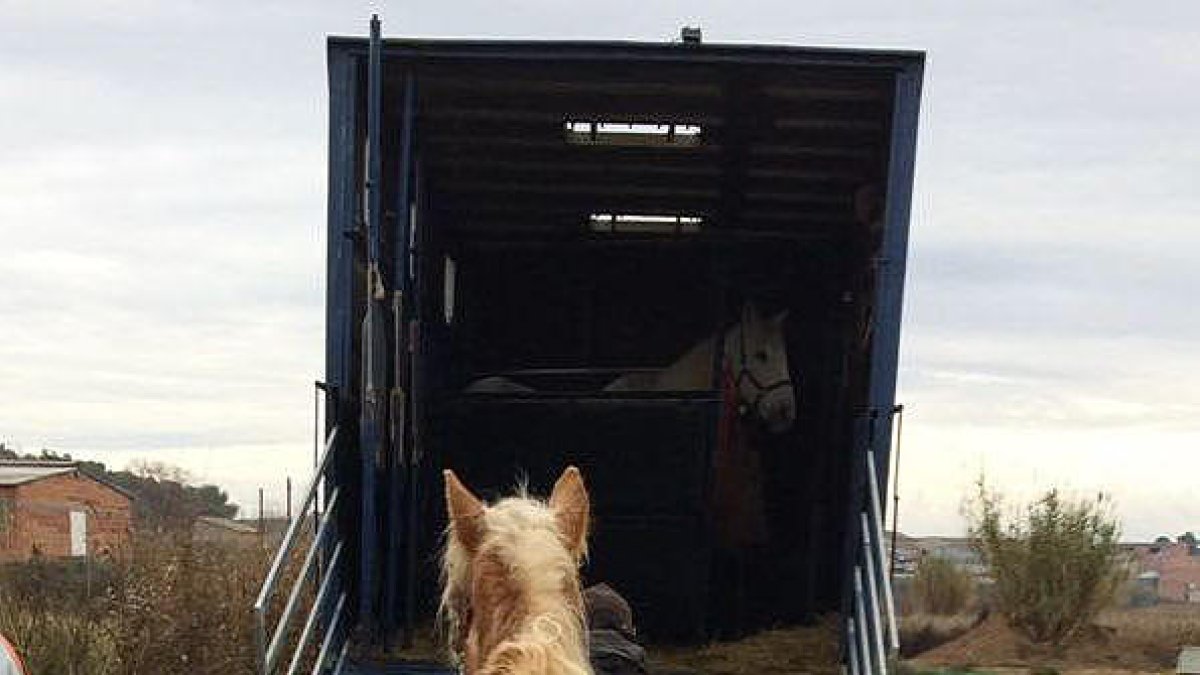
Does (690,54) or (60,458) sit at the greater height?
(690,54)

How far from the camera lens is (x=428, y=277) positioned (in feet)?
25.9

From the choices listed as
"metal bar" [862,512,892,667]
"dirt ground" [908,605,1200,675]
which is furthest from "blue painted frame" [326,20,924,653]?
"dirt ground" [908,605,1200,675]

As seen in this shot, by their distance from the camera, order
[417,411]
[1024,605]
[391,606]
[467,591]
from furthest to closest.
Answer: [1024,605], [417,411], [391,606], [467,591]

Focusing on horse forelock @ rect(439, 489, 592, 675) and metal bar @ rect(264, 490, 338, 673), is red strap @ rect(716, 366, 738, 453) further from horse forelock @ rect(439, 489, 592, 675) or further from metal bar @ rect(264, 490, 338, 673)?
horse forelock @ rect(439, 489, 592, 675)

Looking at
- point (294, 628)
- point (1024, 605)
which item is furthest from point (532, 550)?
point (1024, 605)

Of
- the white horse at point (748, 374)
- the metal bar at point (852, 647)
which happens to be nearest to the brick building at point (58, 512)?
the white horse at point (748, 374)

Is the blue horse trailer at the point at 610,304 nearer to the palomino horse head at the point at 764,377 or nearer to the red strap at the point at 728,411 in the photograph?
the palomino horse head at the point at 764,377

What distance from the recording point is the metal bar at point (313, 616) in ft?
Answer: 17.8

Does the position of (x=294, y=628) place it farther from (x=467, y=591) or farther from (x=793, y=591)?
(x=467, y=591)

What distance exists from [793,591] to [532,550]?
5334 millimetres

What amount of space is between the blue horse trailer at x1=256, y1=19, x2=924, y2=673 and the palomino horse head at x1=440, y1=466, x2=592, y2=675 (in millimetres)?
1449

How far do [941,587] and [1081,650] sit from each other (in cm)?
258

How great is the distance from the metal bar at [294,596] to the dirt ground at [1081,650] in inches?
437

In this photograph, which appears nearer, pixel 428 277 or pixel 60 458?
pixel 428 277
